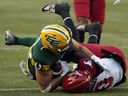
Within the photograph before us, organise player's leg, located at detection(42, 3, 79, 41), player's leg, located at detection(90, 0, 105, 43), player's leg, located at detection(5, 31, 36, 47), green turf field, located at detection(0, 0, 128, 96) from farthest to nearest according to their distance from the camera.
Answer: player's leg, located at detection(90, 0, 105, 43) < player's leg, located at detection(42, 3, 79, 41) < player's leg, located at detection(5, 31, 36, 47) < green turf field, located at detection(0, 0, 128, 96)

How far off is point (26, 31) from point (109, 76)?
25.7 ft

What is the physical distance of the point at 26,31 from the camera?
16688 mm

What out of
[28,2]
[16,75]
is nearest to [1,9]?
[28,2]

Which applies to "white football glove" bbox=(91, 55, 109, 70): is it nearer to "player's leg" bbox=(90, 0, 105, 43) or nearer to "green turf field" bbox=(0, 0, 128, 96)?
"green turf field" bbox=(0, 0, 128, 96)

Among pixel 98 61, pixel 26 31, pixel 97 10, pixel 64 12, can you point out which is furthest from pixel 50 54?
pixel 26 31

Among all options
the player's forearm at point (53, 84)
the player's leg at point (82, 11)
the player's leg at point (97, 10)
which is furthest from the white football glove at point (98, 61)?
the player's leg at point (97, 10)

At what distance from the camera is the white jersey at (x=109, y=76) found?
902 cm

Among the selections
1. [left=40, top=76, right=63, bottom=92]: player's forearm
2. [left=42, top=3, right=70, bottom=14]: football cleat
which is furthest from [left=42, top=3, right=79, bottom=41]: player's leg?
[left=40, top=76, right=63, bottom=92]: player's forearm

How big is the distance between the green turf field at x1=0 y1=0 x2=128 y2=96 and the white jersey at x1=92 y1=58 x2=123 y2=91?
102 millimetres

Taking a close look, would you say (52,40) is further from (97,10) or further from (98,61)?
(97,10)

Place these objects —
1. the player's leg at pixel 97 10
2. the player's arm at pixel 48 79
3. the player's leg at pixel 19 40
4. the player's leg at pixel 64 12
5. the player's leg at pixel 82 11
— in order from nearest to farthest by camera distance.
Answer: the player's arm at pixel 48 79 < the player's leg at pixel 19 40 < the player's leg at pixel 64 12 < the player's leg at pixel 82 11 < the player's leg at pixel 97 10

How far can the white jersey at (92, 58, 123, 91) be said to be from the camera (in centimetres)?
902

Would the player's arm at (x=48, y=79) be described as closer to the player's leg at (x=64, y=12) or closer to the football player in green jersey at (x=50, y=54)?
the football player in green jersey at (x=50, y=54)

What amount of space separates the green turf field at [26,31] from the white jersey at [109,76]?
102 millimetres
